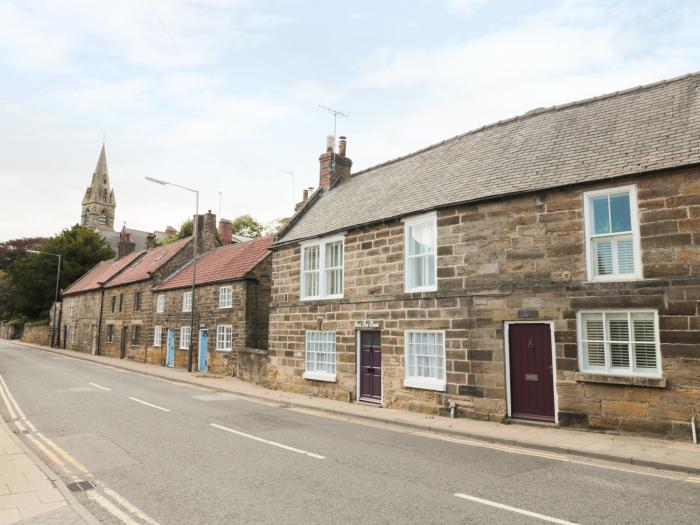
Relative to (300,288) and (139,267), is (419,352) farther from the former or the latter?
(139,267)

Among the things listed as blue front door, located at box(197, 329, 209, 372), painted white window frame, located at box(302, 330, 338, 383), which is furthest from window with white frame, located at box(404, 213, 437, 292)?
blue front door, located at box(197, 329, 209, 372)

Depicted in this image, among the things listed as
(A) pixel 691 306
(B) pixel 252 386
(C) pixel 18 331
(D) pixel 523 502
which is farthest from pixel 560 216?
(C) pixel 18 331

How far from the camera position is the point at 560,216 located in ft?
37.1

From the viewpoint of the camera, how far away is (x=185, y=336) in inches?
Result: 1121

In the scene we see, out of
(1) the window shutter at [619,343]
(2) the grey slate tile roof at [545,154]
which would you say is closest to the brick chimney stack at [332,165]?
(2) the grey slate tile roof at [545,154]

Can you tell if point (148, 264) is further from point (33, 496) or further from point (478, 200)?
point (33, 496)

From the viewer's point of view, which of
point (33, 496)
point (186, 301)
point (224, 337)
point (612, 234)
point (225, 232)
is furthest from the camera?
point (225, 232)

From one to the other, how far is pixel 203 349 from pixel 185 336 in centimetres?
251

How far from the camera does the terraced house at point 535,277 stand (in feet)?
32.3

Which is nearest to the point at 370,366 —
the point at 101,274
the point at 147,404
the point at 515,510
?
the point at 147,404

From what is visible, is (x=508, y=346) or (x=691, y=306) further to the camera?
(x=508, y=346)

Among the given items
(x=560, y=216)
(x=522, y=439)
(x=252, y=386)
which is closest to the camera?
(x=522, y=439)

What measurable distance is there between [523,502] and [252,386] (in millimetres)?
15247

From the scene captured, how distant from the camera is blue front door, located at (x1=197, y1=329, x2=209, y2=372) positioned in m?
26.3
